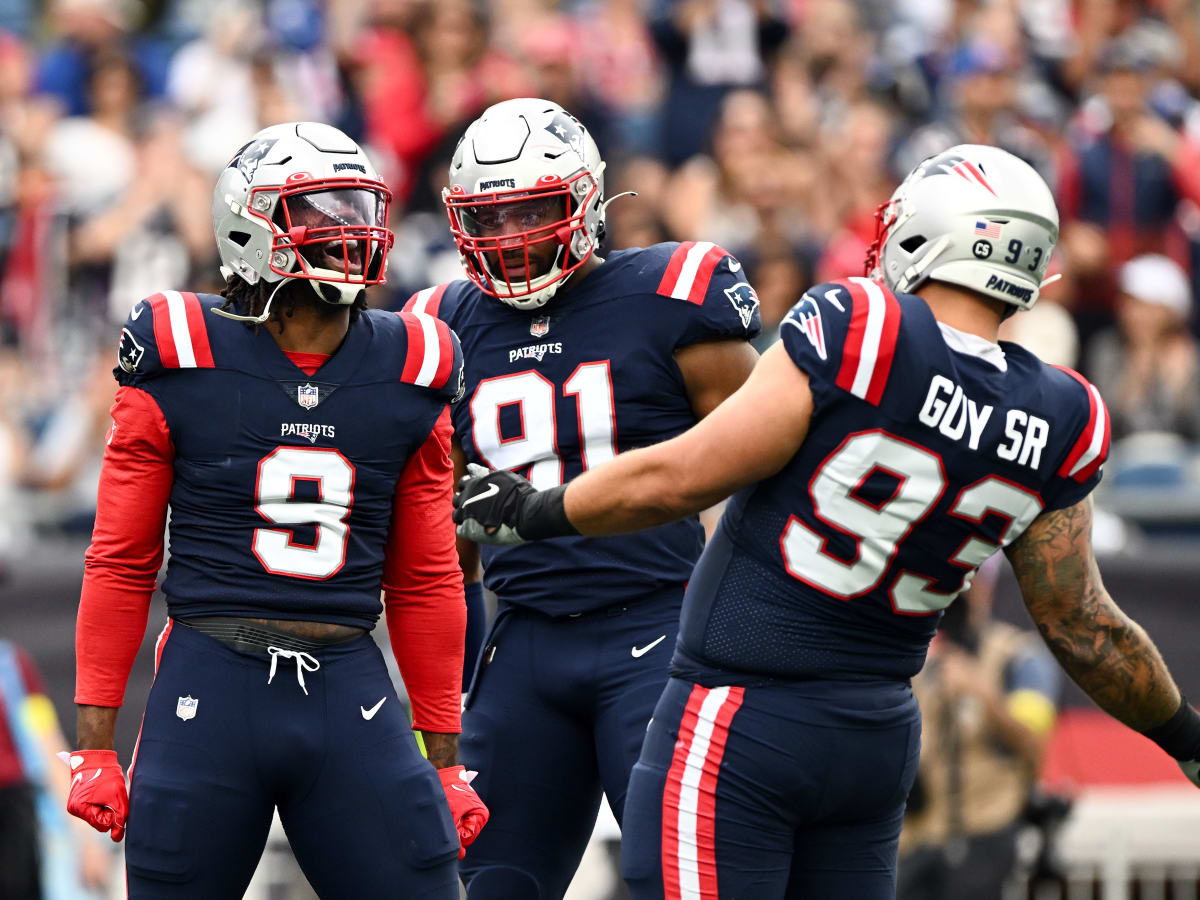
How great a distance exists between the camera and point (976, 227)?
11.0 feet

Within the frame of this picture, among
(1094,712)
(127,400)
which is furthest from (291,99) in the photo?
(127,400)

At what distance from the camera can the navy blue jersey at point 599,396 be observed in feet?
13.6

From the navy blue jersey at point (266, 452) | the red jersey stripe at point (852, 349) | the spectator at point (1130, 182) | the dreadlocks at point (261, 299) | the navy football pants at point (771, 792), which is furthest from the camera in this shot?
the spectator at point (1130, 182)

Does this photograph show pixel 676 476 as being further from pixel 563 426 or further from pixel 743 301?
pixel 743 301

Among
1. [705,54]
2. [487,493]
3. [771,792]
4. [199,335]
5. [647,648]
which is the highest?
[199,335]

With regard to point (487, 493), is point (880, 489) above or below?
above

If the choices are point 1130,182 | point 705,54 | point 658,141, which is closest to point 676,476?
point 1130,182

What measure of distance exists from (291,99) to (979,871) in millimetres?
5480

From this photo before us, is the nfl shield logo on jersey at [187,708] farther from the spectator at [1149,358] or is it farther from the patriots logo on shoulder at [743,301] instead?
the spectator at [1149,358]

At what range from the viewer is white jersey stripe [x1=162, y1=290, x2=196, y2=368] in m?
3.39

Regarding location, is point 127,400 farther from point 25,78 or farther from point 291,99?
point 25,78

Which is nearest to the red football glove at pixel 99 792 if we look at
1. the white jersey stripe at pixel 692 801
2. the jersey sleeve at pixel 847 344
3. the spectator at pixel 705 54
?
the white jersey stripe at pixel 692 801

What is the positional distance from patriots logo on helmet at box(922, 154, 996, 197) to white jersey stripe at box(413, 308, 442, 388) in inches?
40.0

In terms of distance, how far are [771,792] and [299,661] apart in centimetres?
Answer: 94
